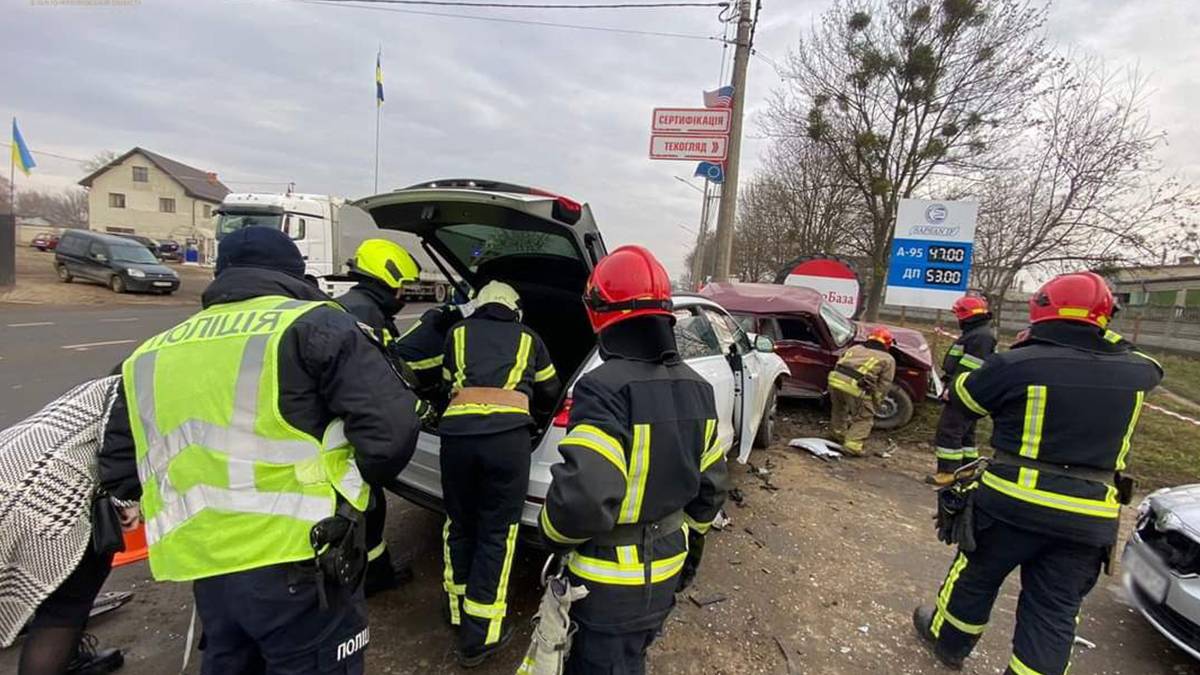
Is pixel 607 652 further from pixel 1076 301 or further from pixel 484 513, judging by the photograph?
pixel 1076 301

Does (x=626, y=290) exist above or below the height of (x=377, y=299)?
above

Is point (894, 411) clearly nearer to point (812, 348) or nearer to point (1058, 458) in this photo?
point (812, 348)

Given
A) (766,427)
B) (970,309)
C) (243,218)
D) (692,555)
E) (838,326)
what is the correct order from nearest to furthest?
1. (692,555)
2. (970,309)
3. (766,427)
4. (838,326)
5. (243,218)

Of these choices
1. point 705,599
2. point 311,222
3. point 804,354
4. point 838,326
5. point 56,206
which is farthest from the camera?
point 56,206

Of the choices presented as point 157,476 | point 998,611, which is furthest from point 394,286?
point 998,611

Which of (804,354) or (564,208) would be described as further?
(804,354)

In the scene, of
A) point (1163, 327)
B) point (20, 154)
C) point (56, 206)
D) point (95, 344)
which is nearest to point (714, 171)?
point (95, 344)

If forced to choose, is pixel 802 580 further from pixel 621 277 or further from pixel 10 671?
pixel 10 671

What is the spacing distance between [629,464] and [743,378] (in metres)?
2.87

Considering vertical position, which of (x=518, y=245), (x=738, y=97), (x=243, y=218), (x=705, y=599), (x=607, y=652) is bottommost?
(x=705, y=599)

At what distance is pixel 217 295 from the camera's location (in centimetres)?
163

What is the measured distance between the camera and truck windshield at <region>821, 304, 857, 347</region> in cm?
712

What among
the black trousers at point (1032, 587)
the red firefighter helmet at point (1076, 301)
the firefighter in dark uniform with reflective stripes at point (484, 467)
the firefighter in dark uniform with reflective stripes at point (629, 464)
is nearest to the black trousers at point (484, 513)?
the firefighter in dark uniform with reflective stripes at point (484, 467)

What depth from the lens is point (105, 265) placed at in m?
17.0
